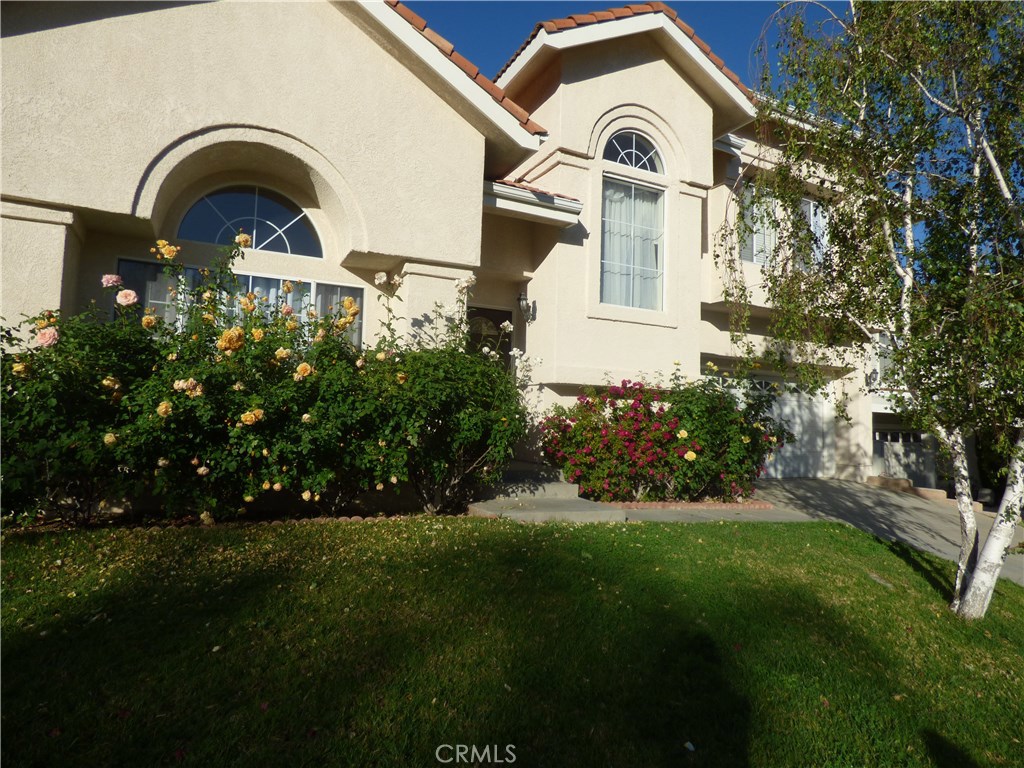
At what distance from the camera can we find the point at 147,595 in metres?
4.09

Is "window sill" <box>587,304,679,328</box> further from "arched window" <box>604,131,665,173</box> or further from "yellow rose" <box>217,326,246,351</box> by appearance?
"yellow rose" <box>217,326,246,351</box>

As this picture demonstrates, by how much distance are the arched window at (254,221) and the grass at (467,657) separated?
400cm

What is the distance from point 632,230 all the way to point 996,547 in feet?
22.8

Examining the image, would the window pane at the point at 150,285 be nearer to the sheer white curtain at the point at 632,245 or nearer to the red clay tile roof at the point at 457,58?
the red clay tile roof at the point at 457,58

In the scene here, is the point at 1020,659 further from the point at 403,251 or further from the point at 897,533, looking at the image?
the point at 403,251

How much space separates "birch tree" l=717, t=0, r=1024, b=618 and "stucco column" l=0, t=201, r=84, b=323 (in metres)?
7.02

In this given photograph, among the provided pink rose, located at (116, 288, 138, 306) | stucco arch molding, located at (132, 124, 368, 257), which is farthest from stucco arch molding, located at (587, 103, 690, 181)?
pink rose, located at (116, 288, 138, 306)

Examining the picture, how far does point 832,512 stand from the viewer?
9602mm

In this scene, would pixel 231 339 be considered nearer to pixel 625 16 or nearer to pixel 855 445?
pixel 625 16

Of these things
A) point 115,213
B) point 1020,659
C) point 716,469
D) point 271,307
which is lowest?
point 1020,659

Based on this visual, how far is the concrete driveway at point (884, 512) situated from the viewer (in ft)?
26.6

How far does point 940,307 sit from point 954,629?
259cm

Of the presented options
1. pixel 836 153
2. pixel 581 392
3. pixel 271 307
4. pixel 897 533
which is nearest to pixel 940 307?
pixel 836 153

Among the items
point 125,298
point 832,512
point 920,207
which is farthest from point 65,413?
point 832,512
